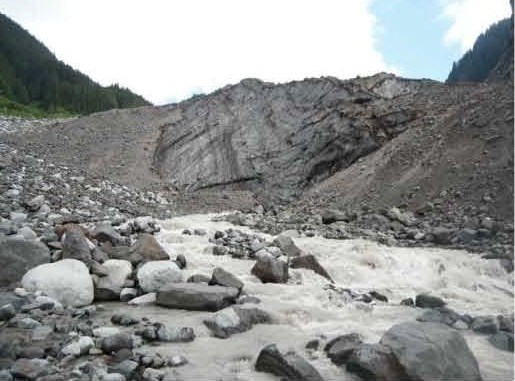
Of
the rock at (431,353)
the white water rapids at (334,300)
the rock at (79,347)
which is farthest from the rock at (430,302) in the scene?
the rock at (79,347)

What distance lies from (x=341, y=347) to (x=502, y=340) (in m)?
2.42

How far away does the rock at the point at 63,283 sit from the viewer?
24.9 feet

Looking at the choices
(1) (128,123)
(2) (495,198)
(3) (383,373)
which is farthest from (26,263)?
(1) (128,123)

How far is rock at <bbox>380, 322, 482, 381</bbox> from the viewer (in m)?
4.93

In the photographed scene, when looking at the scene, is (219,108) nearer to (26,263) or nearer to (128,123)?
(128,123)

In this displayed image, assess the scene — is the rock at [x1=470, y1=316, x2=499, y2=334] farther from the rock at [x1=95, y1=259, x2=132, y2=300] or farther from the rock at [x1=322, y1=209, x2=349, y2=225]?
the rock at [x1=322, y1=209, x2=349, y2=225]

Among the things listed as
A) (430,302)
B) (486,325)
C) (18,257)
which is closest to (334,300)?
(430,302)

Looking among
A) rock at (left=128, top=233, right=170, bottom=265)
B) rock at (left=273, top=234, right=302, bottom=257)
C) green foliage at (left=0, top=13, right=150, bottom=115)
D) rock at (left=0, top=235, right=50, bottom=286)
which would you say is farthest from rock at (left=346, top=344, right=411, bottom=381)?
Result: green foliage at (left=0, top=13, right=150, bottom=115)

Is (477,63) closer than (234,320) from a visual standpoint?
No

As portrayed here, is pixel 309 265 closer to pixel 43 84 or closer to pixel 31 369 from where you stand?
pixel 31 369

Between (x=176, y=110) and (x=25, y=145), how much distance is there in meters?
13.7

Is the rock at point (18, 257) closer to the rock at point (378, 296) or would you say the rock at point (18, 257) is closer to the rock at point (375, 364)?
the rock at point (375, 364)

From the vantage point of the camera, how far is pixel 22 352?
5.43 metres

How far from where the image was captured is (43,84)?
69.6 m
